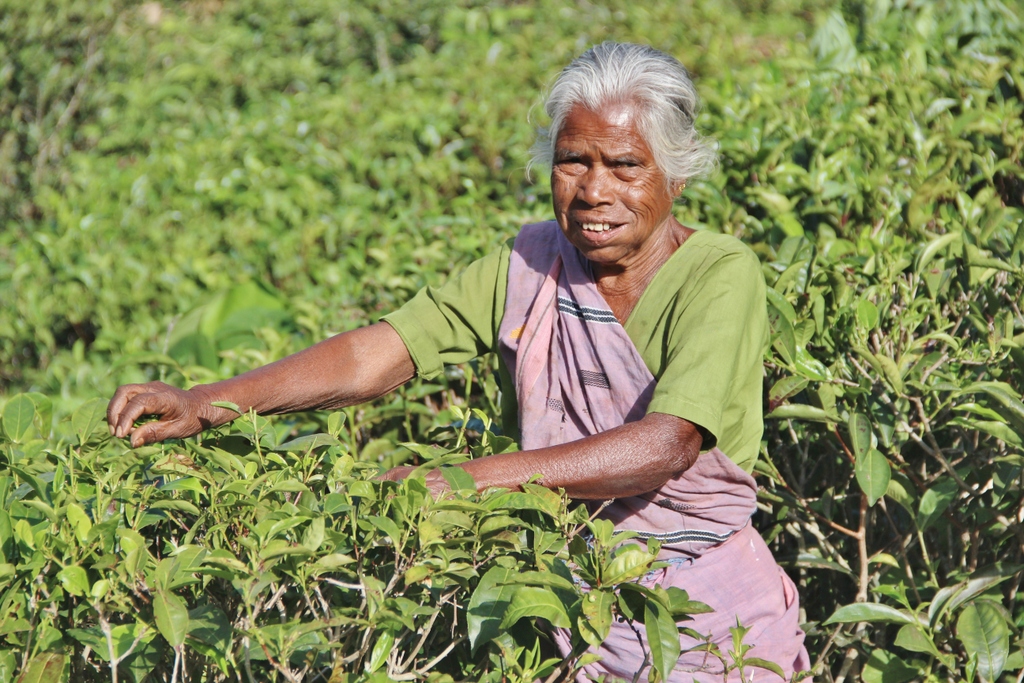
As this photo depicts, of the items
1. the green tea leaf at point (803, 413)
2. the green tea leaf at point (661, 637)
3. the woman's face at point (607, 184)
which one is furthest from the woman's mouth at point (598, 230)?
the green tea leaf at point (661, 637)

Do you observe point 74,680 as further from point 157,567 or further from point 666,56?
point 666,56

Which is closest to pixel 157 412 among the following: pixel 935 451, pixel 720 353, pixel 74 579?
pixel 74 579

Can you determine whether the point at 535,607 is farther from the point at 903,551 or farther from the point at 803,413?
the point at 903,551

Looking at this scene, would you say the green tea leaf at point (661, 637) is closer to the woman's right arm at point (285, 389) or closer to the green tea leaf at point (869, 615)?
the green tea leaf at point (869, 615)

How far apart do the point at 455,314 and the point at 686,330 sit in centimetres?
60

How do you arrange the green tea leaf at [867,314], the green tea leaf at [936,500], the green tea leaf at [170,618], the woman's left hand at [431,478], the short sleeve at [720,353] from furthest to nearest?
1. the green tea leaf at [867,314]
2. the green tea leaf at [936,500]
3. the short sleeve at [720,353]
4. the woman's left hand at [431,478]
5. the green tea leaf at [170,618]

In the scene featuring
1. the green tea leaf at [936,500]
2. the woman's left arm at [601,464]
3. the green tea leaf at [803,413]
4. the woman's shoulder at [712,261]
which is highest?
the woman's shoulder at [712,261]

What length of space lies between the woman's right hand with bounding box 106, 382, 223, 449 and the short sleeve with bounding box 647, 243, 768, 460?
89 centimetres

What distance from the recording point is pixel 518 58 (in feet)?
18.6

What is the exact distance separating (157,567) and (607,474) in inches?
29.3

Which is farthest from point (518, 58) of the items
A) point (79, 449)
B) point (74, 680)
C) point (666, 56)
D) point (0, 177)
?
point (74, 680)

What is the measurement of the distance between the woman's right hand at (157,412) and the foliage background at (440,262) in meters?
0.08

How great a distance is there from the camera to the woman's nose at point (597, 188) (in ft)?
6.81

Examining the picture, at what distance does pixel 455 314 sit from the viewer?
237 cm
